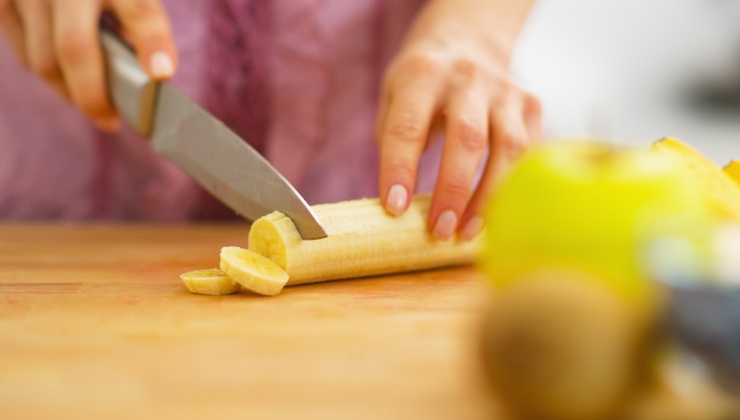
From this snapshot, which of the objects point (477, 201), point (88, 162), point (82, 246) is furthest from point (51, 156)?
point (477, 201)

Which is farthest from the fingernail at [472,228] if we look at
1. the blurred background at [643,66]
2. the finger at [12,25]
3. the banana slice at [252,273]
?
the blurred background at [643,66]

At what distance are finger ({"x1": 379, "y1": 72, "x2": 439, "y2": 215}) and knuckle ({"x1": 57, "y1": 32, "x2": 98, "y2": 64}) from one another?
0.55 metres

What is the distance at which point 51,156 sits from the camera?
1.90 meters

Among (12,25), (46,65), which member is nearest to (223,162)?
(46,65)

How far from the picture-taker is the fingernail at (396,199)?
1.27 meters

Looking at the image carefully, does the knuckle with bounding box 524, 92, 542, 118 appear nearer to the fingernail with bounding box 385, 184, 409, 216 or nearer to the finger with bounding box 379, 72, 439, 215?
the finger with bounding box 379, 72, 439, 215

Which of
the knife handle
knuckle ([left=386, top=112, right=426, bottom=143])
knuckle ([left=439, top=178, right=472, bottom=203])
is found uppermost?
the knife handle

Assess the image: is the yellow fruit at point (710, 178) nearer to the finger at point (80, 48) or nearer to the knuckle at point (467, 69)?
the knuckle at point (467, 69)

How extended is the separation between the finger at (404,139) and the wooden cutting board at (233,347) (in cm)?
14

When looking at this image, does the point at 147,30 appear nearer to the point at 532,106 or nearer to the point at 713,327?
the point at 532,106

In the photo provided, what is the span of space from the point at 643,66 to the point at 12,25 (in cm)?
239

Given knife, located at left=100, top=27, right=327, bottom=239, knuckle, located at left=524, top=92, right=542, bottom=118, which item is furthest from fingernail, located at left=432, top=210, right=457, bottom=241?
knuckle, located at left=524, top=92, right=542, bottom=118

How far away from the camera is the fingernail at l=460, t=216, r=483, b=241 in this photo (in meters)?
1.38

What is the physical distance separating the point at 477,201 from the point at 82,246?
77cm
